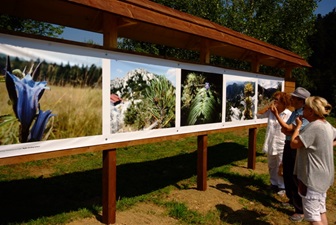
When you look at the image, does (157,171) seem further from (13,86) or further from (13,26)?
(13,26)

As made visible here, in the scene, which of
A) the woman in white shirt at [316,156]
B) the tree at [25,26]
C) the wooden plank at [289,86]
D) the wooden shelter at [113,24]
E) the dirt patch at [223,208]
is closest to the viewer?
the woman in white shirt at [316,156]

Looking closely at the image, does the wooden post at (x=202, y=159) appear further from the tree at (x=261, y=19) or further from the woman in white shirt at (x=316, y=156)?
the tree at (x=261, y=19)

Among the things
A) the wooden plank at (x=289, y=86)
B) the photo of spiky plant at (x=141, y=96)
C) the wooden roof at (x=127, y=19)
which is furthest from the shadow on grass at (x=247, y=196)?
the wooden plank at (x=289, y=86)

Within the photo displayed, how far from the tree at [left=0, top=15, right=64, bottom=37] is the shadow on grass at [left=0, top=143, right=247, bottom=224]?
272 inches

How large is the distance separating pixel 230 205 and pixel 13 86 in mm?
3793

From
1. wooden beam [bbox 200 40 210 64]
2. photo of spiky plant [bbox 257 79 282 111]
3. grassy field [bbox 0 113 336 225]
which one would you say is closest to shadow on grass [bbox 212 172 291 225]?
grassy field [bbox 0 113 336 225]

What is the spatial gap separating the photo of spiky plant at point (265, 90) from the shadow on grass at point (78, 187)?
186cm

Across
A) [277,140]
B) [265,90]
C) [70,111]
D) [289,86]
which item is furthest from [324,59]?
[70,111]

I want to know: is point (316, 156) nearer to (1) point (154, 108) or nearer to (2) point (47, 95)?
(1) point (154, 108)

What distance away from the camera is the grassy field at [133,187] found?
176 inches

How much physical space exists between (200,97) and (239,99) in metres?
1.40

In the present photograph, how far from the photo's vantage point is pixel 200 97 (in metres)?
5.23

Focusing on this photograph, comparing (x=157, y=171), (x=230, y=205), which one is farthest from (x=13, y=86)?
(x=157, y=171)

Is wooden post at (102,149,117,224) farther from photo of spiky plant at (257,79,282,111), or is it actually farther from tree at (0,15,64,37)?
tree at (0,15,64,37)
